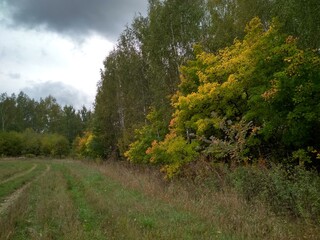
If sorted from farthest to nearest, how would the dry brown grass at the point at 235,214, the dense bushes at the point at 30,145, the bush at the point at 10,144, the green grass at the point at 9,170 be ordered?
1. the dense bushes at the point at 30,145
2. the bush at the point at 10,144
3. the green grass at the point at 9,170
4. the dry brown grass at the point at 235,214

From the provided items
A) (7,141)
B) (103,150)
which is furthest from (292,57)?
(7,141)

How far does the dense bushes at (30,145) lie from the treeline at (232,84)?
4832 centimetres

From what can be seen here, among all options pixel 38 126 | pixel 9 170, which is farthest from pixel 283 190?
pixel 38 126

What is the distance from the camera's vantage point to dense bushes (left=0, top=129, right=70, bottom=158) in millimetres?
69625

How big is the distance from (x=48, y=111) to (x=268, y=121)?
106351 millimetres

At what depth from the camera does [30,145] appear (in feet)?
252

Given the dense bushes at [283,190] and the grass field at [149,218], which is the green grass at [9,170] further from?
the dense bushes at [283,190]

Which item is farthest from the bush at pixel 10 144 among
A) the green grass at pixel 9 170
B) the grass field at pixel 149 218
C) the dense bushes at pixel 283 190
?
the dense bushes at pixel 283 190

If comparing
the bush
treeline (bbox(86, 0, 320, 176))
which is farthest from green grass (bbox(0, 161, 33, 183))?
the bush

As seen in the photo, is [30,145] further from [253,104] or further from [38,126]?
[253,104]

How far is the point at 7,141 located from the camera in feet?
228

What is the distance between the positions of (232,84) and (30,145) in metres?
68.9

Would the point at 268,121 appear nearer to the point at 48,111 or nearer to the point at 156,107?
the point at 156,107

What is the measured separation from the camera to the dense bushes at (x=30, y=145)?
2741 inches
